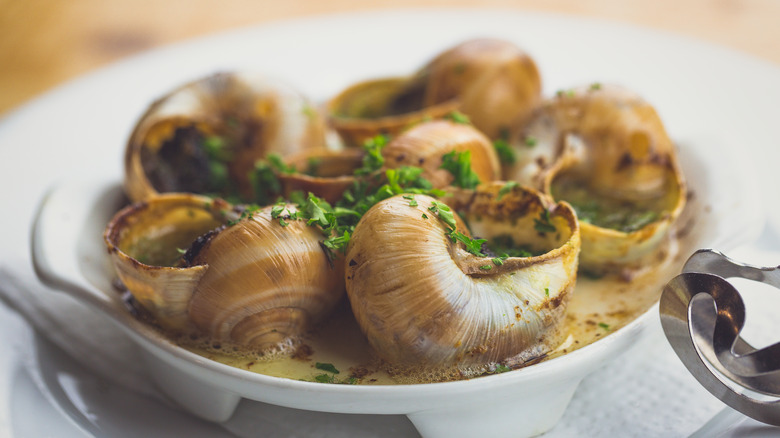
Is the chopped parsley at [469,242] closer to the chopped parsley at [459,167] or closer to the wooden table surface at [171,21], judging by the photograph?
the chopped parsley at [459,167]

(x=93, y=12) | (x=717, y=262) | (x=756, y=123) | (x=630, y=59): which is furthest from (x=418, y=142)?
(x=93, y=12)

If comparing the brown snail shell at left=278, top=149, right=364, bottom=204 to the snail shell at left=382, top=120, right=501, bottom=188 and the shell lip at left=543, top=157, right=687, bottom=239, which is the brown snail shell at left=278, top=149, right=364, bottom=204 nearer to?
the snail shell at left=382, top=120, right=501, bottom=188

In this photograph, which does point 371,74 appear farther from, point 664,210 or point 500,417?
point 500,417

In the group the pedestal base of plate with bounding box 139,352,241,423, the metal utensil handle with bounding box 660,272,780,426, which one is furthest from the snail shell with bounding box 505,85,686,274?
the pedestal base of plate with bounding box 139,352,241,423

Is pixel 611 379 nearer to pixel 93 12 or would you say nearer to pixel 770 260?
pixel 770 260

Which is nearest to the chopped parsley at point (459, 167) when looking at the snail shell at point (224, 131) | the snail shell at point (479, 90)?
the snail shell at point (479, 90)

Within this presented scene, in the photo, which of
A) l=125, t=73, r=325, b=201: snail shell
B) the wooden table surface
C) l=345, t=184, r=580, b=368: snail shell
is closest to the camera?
l=345, t=184, r=580, b=368: snail shell

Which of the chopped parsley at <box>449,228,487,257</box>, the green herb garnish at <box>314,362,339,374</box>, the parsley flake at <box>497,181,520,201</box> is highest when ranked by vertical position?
the parsley flake at <box>497,181,520,201</box>

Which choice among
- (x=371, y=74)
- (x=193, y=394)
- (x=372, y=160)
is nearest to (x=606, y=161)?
(x=372, y=160)
